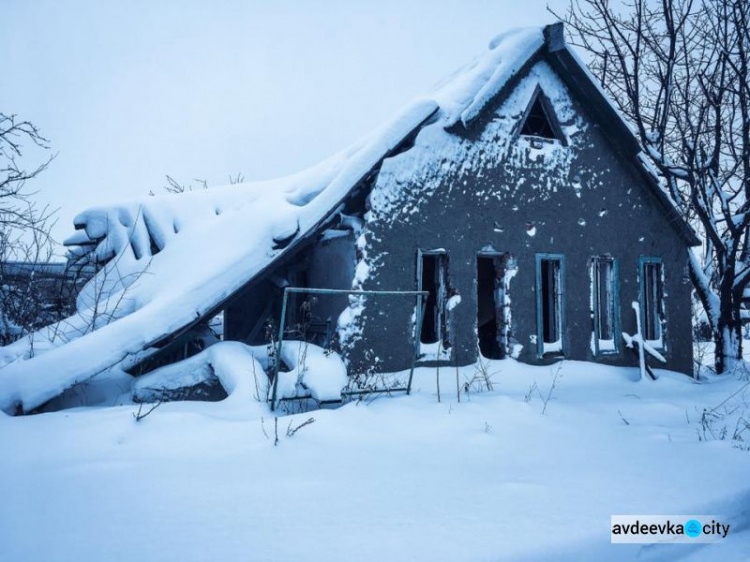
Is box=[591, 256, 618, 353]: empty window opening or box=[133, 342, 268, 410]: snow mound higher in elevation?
box=[591, 256, 618, 353]: empty window opening

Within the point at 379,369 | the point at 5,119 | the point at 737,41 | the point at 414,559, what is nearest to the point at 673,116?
the point at 737,41

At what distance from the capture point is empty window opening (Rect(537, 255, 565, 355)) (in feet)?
24.6

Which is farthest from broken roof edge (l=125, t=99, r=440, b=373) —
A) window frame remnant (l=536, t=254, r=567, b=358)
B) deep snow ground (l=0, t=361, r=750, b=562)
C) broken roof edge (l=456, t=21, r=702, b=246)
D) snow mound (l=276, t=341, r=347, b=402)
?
window frame remnant (l=536, t=254, r=567, b=358)

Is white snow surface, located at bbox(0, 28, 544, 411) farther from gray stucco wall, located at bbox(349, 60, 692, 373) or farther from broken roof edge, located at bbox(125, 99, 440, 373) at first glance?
gray stucco wall, located at bbox(349, 60, 692, 373)

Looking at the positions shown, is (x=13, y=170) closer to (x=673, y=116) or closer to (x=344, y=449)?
(x=344, y=449)

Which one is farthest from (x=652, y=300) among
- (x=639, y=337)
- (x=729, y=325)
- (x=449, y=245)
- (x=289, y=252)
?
(x=289, y=252)

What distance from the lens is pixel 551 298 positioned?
7.85m

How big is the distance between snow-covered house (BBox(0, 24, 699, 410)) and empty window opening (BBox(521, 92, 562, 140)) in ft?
0.12

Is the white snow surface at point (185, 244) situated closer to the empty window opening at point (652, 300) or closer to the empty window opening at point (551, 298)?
the empty window opening at point (551, 298)

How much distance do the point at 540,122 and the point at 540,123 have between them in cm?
2

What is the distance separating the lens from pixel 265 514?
272cm

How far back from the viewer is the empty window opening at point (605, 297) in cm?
798

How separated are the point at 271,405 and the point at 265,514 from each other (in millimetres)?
2132

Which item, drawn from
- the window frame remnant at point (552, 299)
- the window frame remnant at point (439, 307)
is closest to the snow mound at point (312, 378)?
the window frame remnant at point (439, 307)
